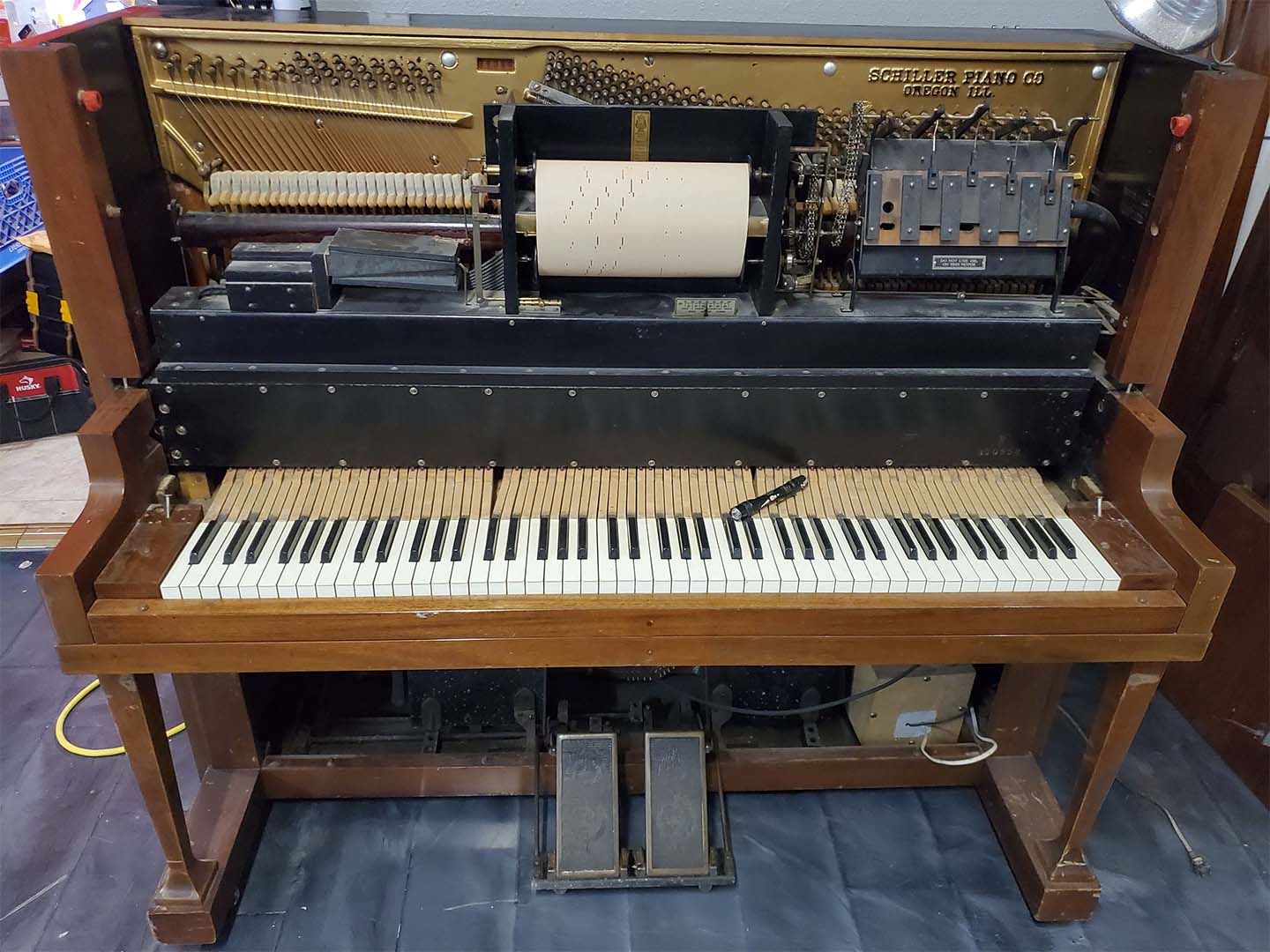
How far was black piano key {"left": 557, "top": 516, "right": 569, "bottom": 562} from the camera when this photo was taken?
1.45 metres

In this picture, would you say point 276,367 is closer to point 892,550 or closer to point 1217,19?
point 892,550

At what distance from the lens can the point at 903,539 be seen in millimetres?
1507

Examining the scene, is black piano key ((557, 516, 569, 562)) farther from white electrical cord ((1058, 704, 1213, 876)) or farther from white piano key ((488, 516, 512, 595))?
white electrical cord ((1058, 704, 1213, 876))

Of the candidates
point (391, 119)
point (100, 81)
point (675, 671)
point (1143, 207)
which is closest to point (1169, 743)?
point (675, 671)

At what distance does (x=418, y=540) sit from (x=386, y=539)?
0.05m

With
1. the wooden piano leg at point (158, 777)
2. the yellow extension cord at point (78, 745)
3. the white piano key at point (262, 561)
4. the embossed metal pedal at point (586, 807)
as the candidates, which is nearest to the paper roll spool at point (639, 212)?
the white piano key at point (262, 561)

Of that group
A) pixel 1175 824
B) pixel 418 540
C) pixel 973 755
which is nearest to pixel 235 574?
pixel 418 540

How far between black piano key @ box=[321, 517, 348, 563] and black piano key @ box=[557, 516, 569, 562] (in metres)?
0.34

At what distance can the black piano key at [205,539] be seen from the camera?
1.40 m

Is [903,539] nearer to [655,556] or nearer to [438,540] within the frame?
[655,556]

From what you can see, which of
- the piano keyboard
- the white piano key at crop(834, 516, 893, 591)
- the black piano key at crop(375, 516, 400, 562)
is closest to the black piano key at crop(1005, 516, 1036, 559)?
the piano keyboard

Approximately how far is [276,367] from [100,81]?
1.55 ft

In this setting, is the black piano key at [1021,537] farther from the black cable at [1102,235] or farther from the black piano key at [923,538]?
the black cable at [1102,235]

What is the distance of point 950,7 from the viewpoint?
2070 millimetres
